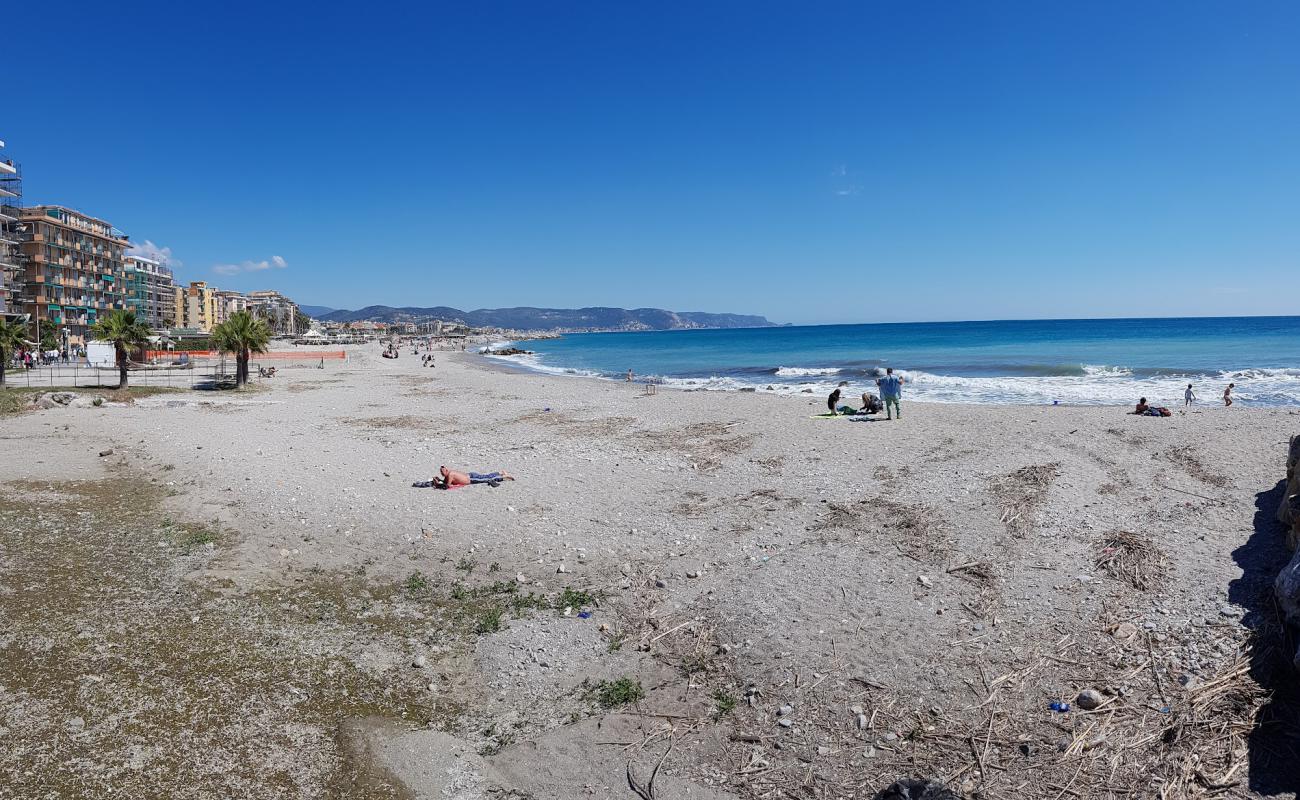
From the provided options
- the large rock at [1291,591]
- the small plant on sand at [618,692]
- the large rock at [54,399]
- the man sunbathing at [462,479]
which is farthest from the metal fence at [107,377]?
the large rock at [1291,591]

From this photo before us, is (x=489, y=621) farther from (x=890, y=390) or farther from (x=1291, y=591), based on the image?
(x=890, y=390)

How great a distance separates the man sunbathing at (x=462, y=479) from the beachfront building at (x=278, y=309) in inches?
5318

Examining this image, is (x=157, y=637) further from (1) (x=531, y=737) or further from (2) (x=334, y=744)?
(1) (x=531, y=737)

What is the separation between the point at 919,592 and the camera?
7156 millimetres

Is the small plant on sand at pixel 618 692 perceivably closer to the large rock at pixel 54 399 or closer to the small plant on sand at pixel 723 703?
the small plant on sand at pixel 723 703


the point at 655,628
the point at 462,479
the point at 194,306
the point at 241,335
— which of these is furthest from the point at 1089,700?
the point at 194,306

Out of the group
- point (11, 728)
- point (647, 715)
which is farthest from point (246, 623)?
point (647, 715)

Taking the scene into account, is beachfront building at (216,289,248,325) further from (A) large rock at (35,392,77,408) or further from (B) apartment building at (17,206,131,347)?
(A) large rock at (35,392,77,408)

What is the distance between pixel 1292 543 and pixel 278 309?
168330 mm

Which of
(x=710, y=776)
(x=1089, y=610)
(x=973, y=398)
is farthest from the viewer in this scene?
(x=973, y=398)

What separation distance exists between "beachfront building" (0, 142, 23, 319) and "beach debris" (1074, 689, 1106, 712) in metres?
61.4

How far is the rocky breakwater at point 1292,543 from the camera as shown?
5.52 metres

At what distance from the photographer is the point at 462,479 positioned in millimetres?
12102

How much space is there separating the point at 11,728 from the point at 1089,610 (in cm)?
912
